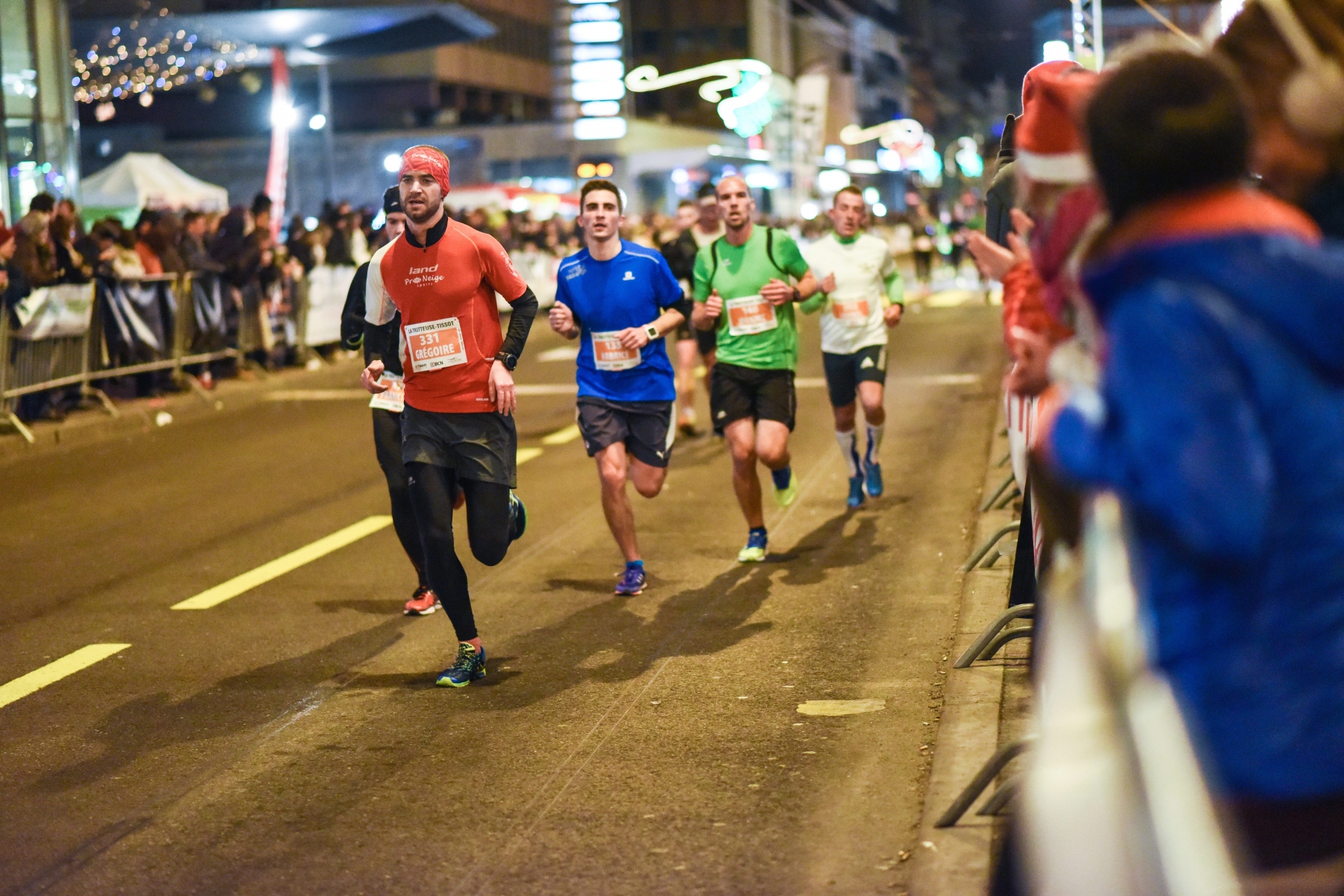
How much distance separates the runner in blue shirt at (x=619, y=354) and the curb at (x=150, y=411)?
7308 mm

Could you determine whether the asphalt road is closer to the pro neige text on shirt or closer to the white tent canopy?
the pro neige text on shirt

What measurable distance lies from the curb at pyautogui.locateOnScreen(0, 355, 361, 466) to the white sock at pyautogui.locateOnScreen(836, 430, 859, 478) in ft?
23.4

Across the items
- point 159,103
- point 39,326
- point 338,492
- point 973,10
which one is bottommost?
point 338,492

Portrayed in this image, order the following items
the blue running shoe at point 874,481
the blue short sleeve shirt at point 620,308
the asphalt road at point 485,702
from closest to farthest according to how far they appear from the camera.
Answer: the asphalt road at point 485,702 < the blue short sleeve shirt at point 620,308 < the blue running shoe at point 874,481

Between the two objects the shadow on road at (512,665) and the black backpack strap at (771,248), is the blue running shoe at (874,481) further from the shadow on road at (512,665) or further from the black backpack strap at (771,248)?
the shadow on road at (512,665)

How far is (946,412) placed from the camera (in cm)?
1582

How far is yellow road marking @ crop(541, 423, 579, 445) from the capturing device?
1437 cm

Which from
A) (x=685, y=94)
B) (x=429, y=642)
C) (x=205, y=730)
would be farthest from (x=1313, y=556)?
(x=685, y=94)

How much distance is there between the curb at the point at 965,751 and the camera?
4215 mm

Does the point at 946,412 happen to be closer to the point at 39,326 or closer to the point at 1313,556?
the point at 39,326

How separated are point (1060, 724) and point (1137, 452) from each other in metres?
0.39

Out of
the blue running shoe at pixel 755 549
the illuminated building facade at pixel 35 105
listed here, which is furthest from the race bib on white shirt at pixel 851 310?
the illuminated building facade at pixel 35 105

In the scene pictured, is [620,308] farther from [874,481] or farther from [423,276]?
[874,481]

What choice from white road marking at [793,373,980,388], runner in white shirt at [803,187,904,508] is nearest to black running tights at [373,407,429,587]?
runner in white shirt at [803,187,904,508]
